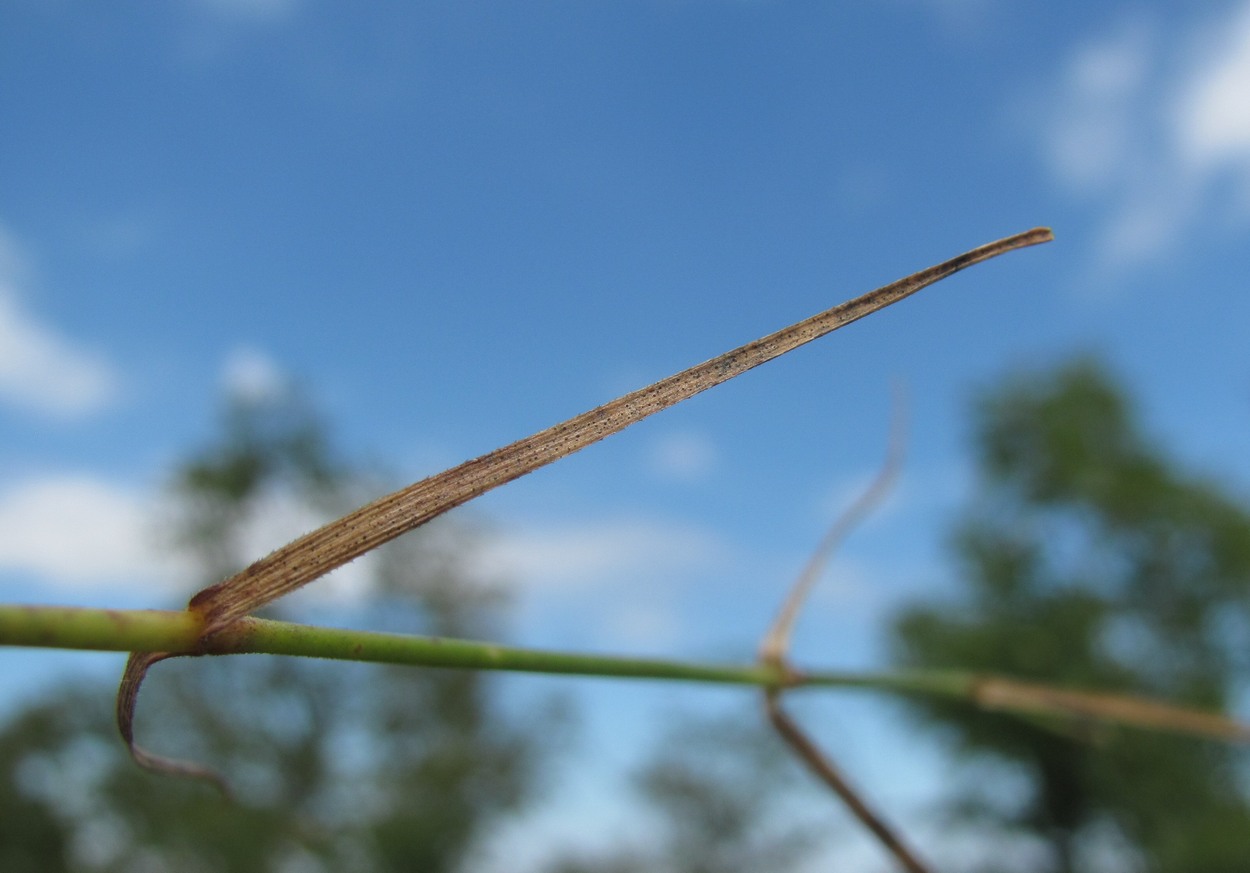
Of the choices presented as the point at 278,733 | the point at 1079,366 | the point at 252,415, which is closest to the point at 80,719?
the point at 278,733

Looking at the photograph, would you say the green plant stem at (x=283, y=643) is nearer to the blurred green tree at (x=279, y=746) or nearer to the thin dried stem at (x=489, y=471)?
the thin dried stem at (x=489, y=471)

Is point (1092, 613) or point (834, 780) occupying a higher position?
point (1092, 613)

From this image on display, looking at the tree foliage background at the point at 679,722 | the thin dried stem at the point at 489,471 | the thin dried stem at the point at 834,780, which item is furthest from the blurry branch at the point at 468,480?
the tree foliage background at the point at 679,722

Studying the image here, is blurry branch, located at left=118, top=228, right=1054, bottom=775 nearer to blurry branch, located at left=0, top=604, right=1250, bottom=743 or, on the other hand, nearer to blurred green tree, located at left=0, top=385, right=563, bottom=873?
blurry branch, located at left=0, top=604, right=1250, bottom=743

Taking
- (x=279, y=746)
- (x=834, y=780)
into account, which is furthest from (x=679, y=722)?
(x=834, y=780)

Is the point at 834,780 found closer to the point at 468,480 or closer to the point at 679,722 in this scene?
the point at 468,480

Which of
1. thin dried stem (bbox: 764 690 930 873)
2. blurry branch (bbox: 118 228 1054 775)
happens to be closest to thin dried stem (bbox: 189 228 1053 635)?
blurry branch (bbox: 118 228 1054 775)

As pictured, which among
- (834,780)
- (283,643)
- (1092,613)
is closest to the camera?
(283,643)
